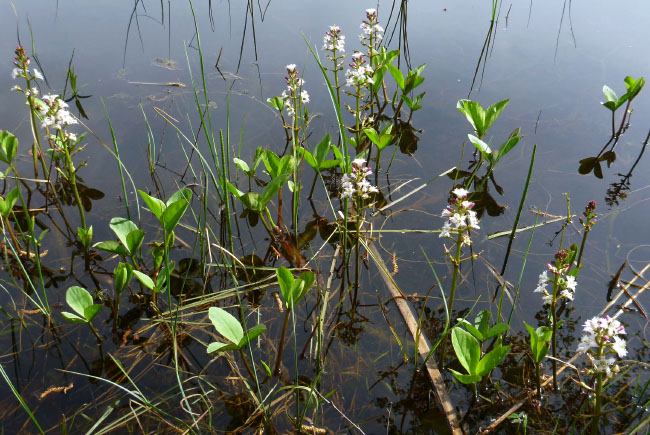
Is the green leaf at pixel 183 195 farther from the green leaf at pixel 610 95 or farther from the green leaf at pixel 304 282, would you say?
the green leaf at pixel 610 95

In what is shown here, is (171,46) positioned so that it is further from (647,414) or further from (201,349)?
(647,414)

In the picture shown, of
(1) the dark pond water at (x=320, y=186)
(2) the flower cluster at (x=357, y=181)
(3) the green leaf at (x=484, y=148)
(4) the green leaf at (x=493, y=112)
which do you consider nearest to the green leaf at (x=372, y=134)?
(1) the dark pond water at (x=320, y=186)

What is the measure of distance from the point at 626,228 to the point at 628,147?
93 cm

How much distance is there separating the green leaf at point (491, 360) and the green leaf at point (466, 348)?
22 mm

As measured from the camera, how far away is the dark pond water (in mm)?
2287

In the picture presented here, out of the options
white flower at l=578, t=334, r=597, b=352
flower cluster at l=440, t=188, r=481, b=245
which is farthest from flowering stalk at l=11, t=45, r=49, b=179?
white flower at l=578, t=334, r=597, b=352

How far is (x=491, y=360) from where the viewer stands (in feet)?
6.88

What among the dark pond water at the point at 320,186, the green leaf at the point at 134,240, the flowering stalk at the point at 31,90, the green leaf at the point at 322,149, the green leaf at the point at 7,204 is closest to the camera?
the dark pond water at the point at 320,186

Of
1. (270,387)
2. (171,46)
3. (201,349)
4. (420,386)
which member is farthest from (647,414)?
(171,46)

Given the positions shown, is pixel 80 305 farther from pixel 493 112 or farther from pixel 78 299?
pixel 493 112

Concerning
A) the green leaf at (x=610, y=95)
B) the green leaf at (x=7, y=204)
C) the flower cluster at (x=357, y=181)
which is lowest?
the green leaf at (x=7, y=204)

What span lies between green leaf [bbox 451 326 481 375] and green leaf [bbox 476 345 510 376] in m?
0.02

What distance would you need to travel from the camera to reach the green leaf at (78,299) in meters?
2.37

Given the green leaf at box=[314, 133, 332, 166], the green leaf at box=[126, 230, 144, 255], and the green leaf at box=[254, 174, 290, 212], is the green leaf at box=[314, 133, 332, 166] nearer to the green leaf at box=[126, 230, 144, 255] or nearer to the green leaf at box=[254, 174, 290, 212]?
the green leaf at box=[254, 174, 290, 212]
